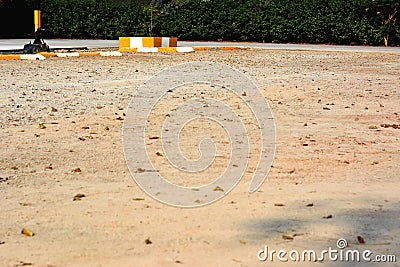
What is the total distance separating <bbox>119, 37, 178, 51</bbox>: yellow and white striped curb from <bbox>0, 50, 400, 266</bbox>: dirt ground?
12388 mm

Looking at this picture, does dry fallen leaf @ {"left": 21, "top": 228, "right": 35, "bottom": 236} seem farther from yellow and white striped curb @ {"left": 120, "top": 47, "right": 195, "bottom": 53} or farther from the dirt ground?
yellow and white striped curb @ {"left": 120, "top": 47, "right": 195, "bottom": 53}

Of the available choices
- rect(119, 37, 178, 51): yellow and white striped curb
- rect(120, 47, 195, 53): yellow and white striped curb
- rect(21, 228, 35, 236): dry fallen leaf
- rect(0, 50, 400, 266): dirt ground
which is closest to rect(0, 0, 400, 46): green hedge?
rect(119, 37, 178, 51): yellow and white striped curb

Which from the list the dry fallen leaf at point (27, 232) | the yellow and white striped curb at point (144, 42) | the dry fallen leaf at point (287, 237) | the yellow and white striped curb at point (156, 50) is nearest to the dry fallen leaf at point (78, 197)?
the dry fallen leaf at point (27, 232)

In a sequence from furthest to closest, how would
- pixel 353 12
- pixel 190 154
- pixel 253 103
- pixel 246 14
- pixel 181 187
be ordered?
pixel 246 14 → pixel 353 12 → pixel 253 103 → pixel 190 154 → pixel 181 187

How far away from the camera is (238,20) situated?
33.8m

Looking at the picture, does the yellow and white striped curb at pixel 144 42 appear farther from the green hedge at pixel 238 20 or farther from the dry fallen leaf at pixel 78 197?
the dry fallen leaf at pixel 78 197

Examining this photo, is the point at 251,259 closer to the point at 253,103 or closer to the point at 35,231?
the point at 35,231

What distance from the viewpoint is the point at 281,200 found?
555 cm

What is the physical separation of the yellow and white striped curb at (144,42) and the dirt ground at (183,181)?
1239 centimetres

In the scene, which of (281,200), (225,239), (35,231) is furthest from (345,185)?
(35,231)

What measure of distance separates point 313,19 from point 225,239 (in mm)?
28229

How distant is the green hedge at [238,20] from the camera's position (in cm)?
3109

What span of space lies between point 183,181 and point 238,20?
28.2 metres

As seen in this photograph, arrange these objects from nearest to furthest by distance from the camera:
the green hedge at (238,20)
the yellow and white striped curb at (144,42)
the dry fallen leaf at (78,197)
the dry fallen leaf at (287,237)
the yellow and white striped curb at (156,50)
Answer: the dry fallen leaf at (287,237)
the dry fallen leaf at (78,197)
the yellow and white striped curb at (156,50)
the yellow and white striped curb at (144,42)
the green hedge at (238,20)
